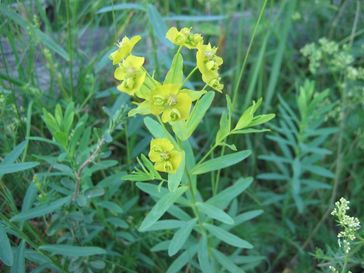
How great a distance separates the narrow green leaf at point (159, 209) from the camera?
51.6 inches

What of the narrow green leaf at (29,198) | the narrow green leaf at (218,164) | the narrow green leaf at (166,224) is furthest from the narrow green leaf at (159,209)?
the narrow green leaf at (29,198)

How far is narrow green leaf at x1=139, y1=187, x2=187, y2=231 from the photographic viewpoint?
131 centimetres

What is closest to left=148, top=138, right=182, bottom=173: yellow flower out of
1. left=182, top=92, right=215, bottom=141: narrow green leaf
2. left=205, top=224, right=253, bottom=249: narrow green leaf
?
left=182, top=92, right=215, bottom=141: narrow green leaf

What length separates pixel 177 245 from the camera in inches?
55.4

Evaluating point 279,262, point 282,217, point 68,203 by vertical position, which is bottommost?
point 279,262

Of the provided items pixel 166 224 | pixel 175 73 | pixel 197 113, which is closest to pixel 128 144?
pixel 166 224

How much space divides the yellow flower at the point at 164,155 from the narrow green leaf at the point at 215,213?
24cm

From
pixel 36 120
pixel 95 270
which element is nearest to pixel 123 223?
pixel 95 270

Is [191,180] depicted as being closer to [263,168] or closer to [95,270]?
[95,270]

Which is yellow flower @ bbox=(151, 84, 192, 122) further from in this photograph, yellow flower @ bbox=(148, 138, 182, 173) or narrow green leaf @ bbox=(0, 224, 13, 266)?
narrow green leaf @ bbox=(0, 224, 13, 266)

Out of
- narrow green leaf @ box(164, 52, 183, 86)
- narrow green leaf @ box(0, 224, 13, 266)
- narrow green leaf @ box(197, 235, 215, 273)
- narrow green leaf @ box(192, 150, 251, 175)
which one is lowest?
narrow green leaf @ box(197, 235, 215, 273)

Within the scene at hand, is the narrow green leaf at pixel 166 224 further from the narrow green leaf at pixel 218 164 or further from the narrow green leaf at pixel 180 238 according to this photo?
the narrow green leaf at pixel 218 164

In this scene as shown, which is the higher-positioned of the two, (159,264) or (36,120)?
(36,120)

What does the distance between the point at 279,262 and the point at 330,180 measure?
467 mm
